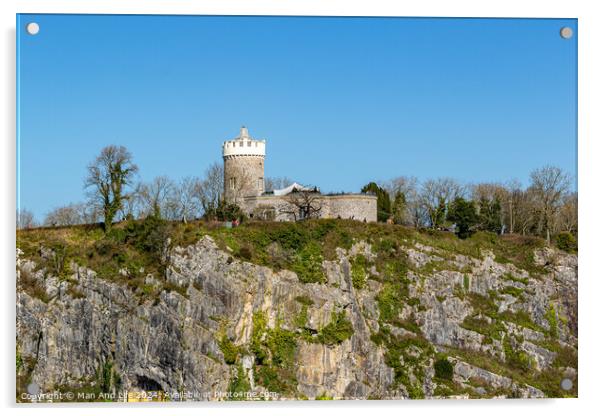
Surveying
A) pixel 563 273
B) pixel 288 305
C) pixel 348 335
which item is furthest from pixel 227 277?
pixel 563 273

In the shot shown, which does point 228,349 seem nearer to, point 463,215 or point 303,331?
point 303,331

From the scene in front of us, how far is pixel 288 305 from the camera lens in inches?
1286

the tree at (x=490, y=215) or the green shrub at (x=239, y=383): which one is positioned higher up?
the tree at (x=490, y=215)

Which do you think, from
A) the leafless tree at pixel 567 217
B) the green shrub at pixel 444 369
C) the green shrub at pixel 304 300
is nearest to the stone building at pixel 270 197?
the green shrub at pixel 304 300

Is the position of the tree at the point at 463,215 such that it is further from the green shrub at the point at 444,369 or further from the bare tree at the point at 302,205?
the green shrub at the point at 444,369

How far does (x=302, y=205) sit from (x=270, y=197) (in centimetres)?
156

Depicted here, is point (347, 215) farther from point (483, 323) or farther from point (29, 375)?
point (29, 375)

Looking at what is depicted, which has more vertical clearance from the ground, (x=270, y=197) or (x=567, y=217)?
(x=270, y=197)

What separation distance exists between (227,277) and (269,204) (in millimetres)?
7081

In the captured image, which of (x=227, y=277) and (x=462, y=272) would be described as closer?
(x=227, y=277)

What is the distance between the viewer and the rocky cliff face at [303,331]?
2934 cm

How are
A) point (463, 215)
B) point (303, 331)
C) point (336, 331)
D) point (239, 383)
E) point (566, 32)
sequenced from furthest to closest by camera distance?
point (463, 215), point (336, 331), point (303, 331), point (239, 383), point (566, 32)

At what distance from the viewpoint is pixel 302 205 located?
37875mm

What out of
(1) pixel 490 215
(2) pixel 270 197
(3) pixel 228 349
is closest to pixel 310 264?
(3) pixel 228 349
